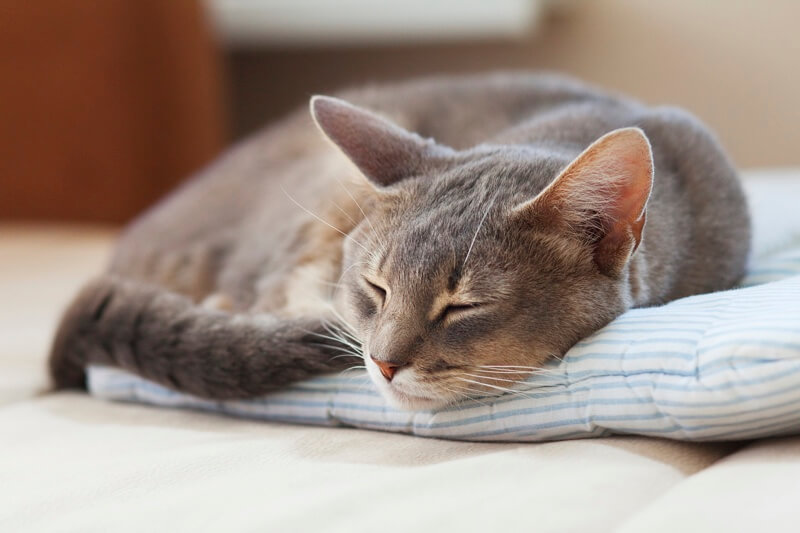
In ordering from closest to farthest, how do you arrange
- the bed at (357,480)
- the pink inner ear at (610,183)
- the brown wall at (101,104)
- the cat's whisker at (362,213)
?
the bed at (357,480)
the pink inner ear at (610,183)
the cat's whisker at (362,213)
the brown wall at (101,104)

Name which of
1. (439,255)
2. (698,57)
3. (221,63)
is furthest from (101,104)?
(439,255)

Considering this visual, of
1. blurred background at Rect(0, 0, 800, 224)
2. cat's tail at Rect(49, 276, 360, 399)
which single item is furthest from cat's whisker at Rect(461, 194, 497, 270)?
blurred background at Rect(0, 0, 800, 224)

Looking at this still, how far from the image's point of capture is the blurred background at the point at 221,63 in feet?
11.2

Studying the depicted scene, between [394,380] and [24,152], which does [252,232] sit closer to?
[394,380]

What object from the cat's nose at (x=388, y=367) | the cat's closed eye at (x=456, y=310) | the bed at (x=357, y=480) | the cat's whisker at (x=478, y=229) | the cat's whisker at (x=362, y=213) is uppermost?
the cat's whisker at (x=478, y=229)

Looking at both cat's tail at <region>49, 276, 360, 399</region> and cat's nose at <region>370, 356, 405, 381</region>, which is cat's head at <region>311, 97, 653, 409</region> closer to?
cat's nose at <region>370, 356, 405, 381</region>

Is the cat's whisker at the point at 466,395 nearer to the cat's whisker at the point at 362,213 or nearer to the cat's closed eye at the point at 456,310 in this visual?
the cat's closed eye at the point at 456,310

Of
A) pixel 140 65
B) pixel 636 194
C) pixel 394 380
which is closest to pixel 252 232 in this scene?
pixel 394 380

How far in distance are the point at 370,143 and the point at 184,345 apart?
0.42 m

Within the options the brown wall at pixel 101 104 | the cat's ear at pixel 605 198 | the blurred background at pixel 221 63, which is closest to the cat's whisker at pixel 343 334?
the cat's ear at pixel 605 198

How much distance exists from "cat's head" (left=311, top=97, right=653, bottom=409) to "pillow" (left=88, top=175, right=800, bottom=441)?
0.13ft

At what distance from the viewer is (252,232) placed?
6.10 feet

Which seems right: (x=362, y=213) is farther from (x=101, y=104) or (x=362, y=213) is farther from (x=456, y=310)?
(x=101, y=104)

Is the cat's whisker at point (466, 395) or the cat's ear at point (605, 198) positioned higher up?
the cat's ear at point (605, 198)
